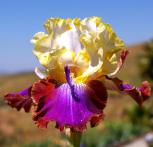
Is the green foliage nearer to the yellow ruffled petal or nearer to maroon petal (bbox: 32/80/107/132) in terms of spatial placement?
the yellow ruffled petal

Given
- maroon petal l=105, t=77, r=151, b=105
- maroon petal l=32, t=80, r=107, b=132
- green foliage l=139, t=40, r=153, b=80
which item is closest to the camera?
maroon petal l=32, t=80, r=107, b=132

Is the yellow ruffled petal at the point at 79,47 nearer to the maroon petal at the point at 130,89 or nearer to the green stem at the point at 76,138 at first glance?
the maroon petal at the point at 130,89

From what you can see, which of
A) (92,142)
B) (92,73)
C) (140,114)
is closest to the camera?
(92,73)

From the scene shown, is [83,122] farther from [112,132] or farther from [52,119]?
[112,132]

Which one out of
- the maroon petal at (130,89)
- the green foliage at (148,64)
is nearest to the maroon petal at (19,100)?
the maroon petal at (130,89)

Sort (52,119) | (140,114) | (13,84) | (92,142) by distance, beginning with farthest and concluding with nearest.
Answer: (13,84), (140,114), (92,142), (52,119)

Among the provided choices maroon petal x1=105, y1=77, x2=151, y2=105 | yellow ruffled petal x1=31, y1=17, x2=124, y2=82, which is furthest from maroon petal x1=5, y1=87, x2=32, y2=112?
maroon petal x1=105, y1=77, x2=151, y2=105

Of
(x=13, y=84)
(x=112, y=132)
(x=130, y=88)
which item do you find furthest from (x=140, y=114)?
(x=13, y=84)
